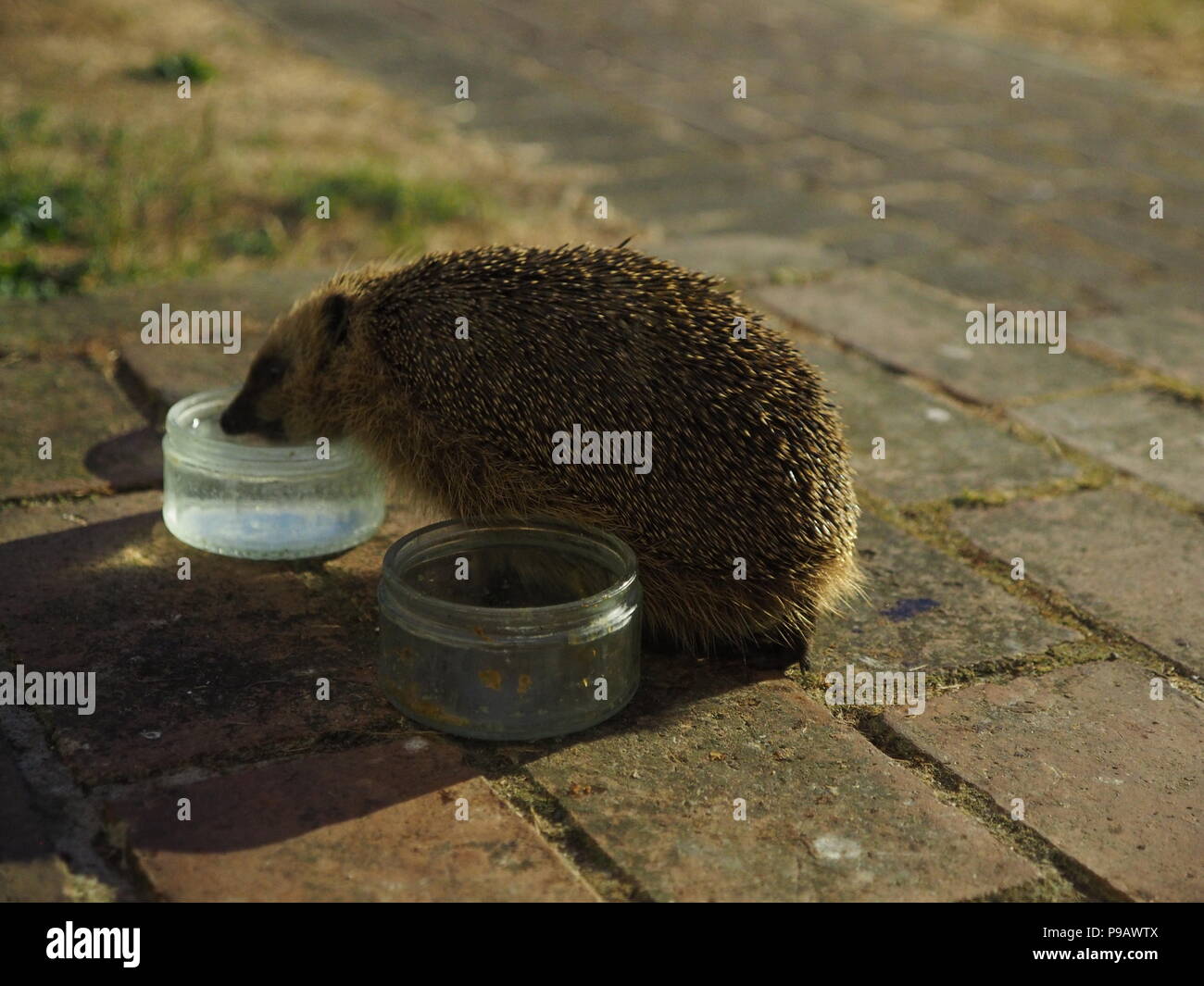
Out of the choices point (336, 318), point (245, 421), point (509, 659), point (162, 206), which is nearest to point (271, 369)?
point (245, 421)

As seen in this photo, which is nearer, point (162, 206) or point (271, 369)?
point (271, 369)

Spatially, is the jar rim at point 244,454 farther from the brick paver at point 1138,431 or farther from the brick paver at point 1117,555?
the brick paver at point 1138,431

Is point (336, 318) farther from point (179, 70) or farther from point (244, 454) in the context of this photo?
point (179, 70)

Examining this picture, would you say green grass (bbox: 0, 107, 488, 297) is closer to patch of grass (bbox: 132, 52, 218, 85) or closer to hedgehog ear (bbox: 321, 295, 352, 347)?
patch of grass (bbox: 132, 52, 218, 85)

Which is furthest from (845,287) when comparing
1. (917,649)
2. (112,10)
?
(112,10)

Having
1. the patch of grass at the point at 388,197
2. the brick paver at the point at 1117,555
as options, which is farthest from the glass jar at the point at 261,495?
the patch of grass at the point at 388,197

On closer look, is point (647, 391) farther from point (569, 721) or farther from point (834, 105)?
point (834, 105)
